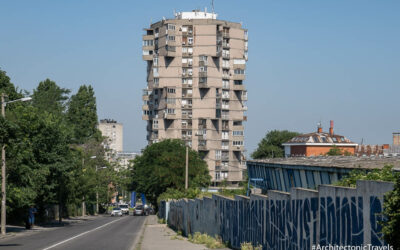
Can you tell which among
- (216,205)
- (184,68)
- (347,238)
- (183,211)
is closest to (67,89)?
(184,68)

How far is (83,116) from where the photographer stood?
106562 mm

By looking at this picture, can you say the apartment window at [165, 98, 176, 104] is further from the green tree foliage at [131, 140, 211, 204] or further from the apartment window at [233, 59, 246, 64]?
the green tree foliage at [131, 140, 211, 204]

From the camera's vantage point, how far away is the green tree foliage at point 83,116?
106 m

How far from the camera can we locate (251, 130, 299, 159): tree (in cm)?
14388

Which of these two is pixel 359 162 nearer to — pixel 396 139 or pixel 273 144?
pixel 396 139

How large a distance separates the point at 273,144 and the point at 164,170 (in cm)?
6435

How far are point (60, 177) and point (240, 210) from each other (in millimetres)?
33202

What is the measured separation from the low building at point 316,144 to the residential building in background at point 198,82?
1372 centimetres

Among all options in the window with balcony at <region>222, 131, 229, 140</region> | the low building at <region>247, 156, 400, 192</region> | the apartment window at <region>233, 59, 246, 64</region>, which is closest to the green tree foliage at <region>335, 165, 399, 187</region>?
the low building at <region>247, 156, 400, 192</region>

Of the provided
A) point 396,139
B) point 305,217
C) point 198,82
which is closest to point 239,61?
point 198,82

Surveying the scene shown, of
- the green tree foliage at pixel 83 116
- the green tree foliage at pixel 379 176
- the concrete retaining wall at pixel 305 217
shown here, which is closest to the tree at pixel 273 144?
the green tree foliage at pixel 83 116

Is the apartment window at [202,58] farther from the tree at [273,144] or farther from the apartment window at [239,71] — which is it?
the tree at [273,144]

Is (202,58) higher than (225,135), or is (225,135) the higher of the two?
(202,58)

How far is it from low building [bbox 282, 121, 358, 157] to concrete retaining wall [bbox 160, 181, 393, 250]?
121561mm
